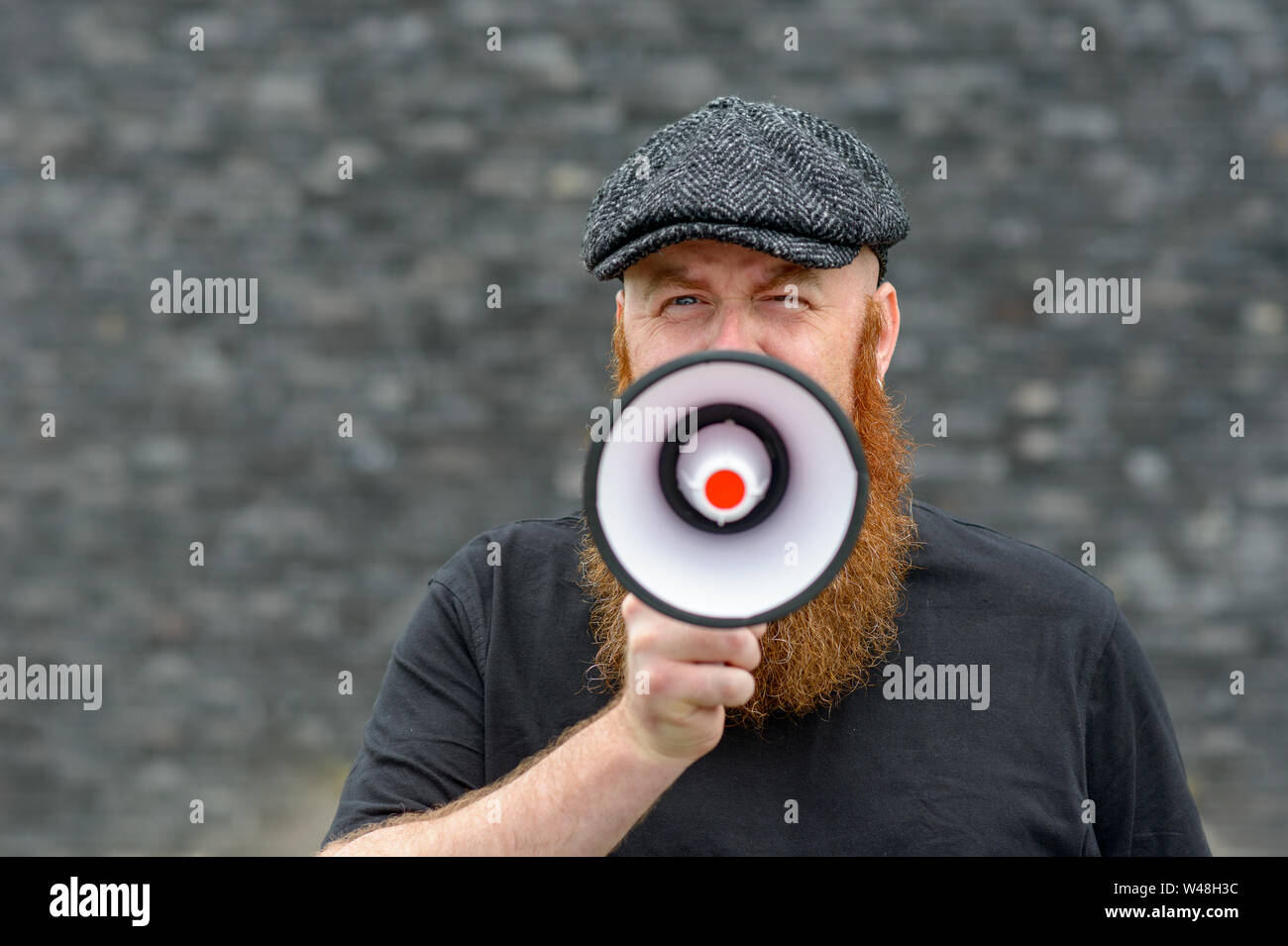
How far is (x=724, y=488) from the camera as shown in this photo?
5.78ft

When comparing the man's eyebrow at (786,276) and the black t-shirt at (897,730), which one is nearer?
the black t-shirt at (897,730)

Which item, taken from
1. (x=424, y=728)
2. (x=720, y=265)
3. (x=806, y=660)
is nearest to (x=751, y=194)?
(x=720, y=265)

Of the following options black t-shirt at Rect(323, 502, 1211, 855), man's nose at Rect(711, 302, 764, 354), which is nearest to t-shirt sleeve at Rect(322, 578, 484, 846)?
black t-shirt at Rect(323, 502, 1211, 855)

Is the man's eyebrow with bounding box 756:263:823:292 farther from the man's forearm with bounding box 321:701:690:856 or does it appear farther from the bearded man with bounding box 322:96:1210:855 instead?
the man's forearm with bounding box 321:701:690:856

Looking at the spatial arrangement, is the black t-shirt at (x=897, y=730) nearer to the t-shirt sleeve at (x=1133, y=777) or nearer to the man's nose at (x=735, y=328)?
the t-shirt sleeve at (x=1133, y=777)

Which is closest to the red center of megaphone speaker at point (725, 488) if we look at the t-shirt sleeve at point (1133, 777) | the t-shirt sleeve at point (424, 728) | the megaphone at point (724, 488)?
the megaphone at point (724, 488)

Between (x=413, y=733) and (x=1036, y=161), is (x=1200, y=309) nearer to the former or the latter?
(x=1036, y=161)

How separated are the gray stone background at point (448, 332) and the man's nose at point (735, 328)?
2.46m

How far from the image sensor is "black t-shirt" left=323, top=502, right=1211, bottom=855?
207 cm

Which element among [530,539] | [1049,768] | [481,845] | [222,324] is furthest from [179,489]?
[1049,768]

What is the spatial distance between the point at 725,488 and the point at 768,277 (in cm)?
57

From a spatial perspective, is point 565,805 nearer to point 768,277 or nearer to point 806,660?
point 806,660

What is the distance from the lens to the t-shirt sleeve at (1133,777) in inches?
85.9

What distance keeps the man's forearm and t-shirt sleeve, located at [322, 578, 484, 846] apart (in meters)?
0.15
